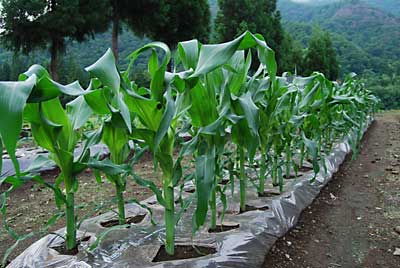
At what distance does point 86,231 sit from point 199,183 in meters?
0.67

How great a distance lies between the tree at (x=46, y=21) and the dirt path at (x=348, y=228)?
→ 841 centimetres

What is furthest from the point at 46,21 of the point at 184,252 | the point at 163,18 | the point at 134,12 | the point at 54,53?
the point at 184,252

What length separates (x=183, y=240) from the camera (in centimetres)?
137

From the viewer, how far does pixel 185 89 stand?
107 cm

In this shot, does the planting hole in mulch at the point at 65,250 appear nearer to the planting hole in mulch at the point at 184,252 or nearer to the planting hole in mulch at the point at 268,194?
the planting hole in mulch at the point at 184,252

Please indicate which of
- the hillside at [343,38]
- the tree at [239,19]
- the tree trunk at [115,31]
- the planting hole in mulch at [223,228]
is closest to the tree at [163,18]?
the tree trunk at [115,31]

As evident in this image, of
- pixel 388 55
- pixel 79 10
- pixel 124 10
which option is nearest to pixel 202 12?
pixel 124 10

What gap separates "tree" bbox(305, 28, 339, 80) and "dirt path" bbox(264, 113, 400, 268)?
15.0 meters

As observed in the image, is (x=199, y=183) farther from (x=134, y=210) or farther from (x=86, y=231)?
(x=134, y=210)

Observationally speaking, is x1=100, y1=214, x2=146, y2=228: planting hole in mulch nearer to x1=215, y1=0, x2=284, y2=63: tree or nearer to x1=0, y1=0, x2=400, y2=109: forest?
x1=0, y1=0, x2=400, y2=109: forest

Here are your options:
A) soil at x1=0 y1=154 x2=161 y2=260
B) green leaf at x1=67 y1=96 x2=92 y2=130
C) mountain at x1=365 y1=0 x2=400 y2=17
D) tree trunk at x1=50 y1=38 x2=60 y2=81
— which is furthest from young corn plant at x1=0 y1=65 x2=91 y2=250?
mountain at x1=365 y1=0 x2=400 y2=17

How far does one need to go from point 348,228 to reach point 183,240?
3.32 ft

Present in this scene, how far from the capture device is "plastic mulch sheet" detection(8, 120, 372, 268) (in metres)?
1.19

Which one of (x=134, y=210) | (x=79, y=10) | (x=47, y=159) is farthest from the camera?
(x=79, y=10)
